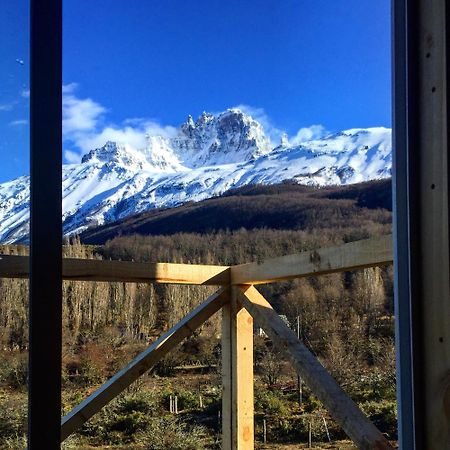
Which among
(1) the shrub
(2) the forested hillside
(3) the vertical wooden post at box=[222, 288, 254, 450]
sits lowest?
(1) the shrub

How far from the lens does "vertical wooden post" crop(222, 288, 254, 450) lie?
1859 mm

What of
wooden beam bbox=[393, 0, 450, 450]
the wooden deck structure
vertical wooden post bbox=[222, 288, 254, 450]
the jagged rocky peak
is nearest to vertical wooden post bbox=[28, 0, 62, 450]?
the wooden deck structure

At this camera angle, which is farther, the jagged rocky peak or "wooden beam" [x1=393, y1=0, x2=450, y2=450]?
the jagged rocky peak

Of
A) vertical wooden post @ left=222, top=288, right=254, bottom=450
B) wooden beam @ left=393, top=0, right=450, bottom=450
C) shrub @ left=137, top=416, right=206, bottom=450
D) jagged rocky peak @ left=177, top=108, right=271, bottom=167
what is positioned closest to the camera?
wooden beam @ left=393, top=0, right=450, bottom=450

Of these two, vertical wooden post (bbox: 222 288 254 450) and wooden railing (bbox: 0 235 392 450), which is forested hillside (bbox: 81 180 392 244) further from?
vertical wooden post (bbox: 222 288 254 450)

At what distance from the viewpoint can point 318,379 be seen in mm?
1377

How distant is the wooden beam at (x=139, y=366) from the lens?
1.51m

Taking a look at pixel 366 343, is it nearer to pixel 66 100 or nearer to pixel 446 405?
pixel 446 405

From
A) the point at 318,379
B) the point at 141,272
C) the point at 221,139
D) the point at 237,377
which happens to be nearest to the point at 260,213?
the point at 237,377

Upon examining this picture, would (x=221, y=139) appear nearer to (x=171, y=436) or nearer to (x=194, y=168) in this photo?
(x=194, y=168)

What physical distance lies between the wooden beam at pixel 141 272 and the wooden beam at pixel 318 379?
0.14 m

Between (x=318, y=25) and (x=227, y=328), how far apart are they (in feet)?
7.01

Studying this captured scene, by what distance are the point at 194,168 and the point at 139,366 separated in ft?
11.3

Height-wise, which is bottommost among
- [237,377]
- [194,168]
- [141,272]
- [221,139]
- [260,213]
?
[237,377]
